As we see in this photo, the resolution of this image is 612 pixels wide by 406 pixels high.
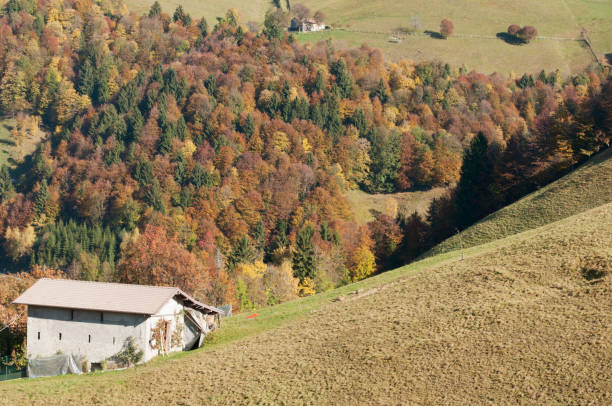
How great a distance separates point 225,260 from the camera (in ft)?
494

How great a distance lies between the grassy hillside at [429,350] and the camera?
34812mm

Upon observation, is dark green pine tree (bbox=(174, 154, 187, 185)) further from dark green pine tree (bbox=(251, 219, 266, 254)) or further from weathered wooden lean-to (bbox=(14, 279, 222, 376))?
weathered wooden lean-to (bbox=(14, 279, 222, 376))

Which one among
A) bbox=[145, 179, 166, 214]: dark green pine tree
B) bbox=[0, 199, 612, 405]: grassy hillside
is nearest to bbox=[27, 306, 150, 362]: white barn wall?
bbox=[0, 199, 612, 405]: grassy hillside

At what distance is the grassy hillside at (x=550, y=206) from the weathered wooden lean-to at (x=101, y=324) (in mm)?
34673

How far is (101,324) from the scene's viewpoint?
49625mm

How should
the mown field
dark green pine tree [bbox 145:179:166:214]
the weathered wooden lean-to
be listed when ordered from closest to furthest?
the mown field < the weathered wooden lean-to < dark green pine tree [bbox 145:179:166:214]

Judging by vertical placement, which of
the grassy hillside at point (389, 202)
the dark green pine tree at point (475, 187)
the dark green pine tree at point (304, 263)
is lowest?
the grassy hillside at point (389, 202)

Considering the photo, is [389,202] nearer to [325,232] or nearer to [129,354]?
[325,232]

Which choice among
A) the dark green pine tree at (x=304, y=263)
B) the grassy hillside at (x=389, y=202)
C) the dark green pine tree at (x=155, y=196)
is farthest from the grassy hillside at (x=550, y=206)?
the dark green pine tree at (x=155, y=196)

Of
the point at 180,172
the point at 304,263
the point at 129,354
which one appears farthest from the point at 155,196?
the point at 129,354

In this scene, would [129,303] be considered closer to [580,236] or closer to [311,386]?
[311,386]

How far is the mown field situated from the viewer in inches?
1369

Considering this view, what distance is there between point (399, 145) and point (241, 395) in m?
162

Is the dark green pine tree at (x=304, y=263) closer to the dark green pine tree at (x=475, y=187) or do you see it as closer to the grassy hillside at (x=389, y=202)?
the dark green pine tree at (x=475, y=187)
